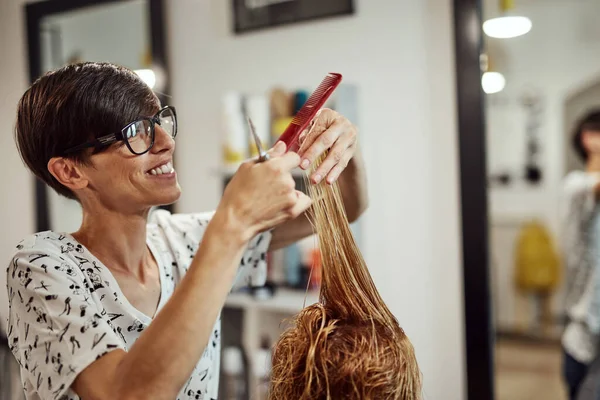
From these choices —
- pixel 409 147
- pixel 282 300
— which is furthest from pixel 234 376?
pixel 409 147

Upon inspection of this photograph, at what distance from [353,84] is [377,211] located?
1.31 feet

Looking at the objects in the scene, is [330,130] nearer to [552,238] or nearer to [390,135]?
[390,135]

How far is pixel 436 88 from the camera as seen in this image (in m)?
1.67

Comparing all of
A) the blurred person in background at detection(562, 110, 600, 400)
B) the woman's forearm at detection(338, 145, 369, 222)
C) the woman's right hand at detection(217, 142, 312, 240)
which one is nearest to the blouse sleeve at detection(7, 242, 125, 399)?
the woman's right hand at detection(217, 142, 312, 240)

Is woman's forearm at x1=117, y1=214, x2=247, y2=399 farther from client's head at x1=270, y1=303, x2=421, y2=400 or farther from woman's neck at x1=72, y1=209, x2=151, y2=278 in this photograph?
woman's neck at x1=72, y1=209, x2=151, y2=278

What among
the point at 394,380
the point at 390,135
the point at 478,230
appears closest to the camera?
the point at 394,380

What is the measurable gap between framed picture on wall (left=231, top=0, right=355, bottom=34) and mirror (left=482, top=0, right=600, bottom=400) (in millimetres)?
462

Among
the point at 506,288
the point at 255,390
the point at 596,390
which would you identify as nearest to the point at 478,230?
the point at 506,288

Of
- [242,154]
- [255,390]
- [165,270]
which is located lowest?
[255,390]

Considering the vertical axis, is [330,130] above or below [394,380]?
above

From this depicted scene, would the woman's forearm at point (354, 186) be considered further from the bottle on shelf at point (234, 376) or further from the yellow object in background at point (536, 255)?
the bottle on shelf at point (234, 376)

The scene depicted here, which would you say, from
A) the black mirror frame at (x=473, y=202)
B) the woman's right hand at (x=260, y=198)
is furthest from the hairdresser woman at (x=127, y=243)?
A: the black mirror frame at (x=473, y=202)

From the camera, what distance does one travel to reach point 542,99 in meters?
1.64

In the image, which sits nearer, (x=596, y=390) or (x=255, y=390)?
(x=596, y=390)
